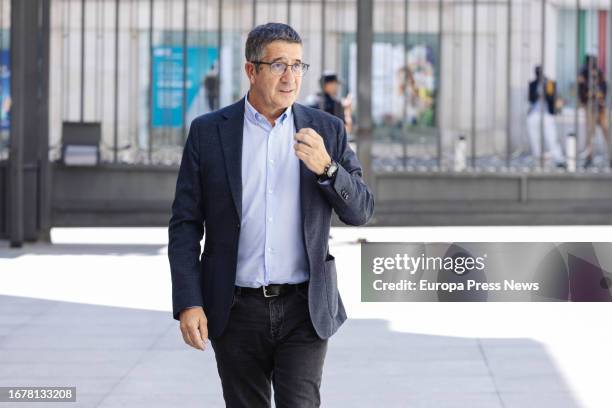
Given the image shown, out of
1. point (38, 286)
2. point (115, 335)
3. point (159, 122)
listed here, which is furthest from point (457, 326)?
point (159, 122)

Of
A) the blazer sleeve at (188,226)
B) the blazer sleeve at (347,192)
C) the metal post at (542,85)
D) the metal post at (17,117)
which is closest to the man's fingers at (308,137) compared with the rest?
the blazer sleeve at (347,192)

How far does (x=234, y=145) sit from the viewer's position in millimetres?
4297

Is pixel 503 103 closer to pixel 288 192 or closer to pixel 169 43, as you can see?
pixel 169 43

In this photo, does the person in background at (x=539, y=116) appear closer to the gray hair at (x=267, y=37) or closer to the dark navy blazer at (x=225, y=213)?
the dark navy blazer at (x=225, y=213)

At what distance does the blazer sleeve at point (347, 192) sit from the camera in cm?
411

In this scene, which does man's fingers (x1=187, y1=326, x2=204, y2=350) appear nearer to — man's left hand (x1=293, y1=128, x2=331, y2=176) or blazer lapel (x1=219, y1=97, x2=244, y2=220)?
blazer lapel (x1=219, y1=97, x2=244, y2=220)

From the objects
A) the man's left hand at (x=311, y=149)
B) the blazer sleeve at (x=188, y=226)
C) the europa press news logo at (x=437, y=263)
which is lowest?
the europa press news logo at (x=437, y=263)

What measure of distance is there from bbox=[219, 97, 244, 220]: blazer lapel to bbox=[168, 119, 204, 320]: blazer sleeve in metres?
0.11

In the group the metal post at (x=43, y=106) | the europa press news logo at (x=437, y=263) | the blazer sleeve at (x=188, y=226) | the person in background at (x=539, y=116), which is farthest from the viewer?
the person in background at (x=539, y=116)

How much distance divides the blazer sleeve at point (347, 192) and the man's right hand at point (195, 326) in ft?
1.70

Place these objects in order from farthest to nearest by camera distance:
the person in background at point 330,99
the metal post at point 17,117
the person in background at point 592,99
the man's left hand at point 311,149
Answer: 1. the person in background at point 592,99
2. the person in background at point 330,99
3. the metal post at point 17,117
4. the man's left hand at point 311,149

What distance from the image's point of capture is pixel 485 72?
872 inches

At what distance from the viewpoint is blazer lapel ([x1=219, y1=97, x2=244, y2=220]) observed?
167 inches

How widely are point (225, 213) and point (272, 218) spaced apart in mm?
146
